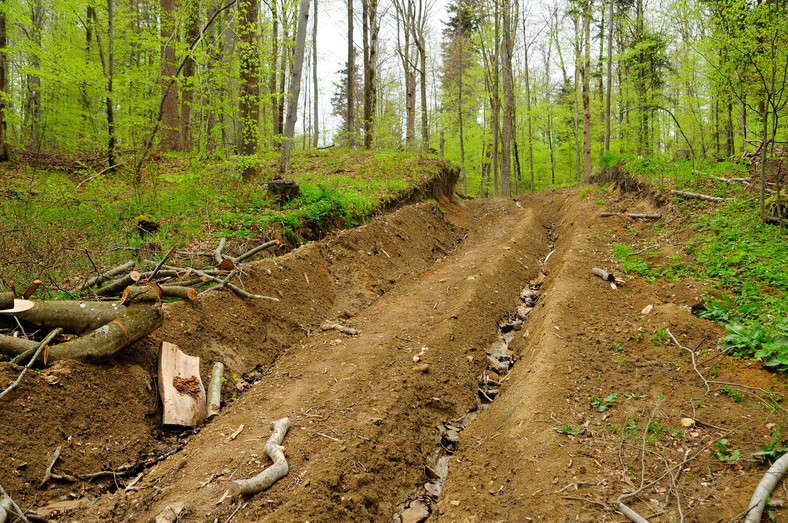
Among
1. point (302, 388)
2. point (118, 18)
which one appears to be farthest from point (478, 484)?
point (118, 18)

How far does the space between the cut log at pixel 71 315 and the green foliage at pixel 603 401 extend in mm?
4577

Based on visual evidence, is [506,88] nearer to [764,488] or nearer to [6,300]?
[764,488]

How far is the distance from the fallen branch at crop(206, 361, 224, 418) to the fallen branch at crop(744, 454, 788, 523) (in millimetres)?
4139

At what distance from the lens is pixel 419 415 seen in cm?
406

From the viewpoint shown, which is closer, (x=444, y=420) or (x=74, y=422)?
(x=74, y=422)

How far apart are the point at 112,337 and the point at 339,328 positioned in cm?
279

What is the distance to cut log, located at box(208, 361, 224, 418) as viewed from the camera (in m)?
4.09

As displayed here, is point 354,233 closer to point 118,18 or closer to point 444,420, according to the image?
point 444,420

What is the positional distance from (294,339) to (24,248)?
3443 millimetres

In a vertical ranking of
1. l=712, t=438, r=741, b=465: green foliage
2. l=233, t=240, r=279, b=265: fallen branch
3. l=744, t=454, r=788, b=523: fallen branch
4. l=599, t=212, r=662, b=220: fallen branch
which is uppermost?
l=599, t=212, r=662, b=220: fallen branch

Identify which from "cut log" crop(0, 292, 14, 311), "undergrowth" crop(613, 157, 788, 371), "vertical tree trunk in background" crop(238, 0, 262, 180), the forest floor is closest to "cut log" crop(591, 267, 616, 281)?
the forest floor

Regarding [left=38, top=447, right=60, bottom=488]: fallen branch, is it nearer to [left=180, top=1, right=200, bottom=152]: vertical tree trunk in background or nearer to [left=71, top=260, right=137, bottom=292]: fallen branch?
[left=71, top=260, right=137, bottom=292]: fallen branch

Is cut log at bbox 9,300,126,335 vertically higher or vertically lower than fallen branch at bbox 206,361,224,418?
higher

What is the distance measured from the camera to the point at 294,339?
567cm
